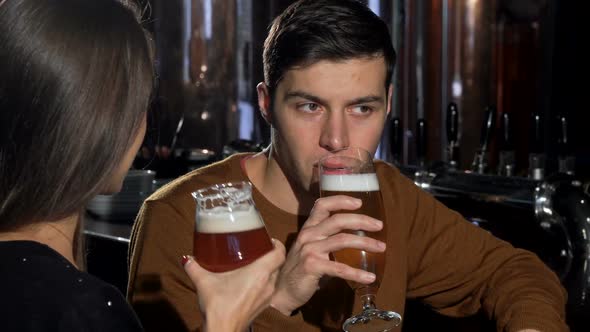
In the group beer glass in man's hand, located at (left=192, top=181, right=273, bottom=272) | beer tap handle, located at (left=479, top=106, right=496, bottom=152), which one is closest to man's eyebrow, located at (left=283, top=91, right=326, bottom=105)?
beer glass in man's hand, located at (left=192, top=181, right=273, bottom=272)

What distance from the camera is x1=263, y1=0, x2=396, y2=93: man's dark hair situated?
194 centimetres

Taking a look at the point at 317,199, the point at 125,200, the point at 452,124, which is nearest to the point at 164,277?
the point at 317,199

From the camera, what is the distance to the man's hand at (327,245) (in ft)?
4.69

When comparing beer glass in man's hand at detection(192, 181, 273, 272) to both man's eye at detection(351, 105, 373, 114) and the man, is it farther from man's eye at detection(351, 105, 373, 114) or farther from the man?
man's eye at detection(351, 105, 373, 114)

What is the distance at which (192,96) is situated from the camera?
173 inches

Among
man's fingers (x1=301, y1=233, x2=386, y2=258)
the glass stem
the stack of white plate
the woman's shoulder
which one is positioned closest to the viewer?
the woman's shoulder

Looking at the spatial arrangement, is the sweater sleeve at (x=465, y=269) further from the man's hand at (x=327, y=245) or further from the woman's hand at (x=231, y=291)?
the woman's hand at (x=231, y=291)

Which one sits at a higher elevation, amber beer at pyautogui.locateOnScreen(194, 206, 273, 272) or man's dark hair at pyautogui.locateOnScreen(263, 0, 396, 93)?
man's dark hair at pyautogui.locateOnScreen(263, 0, 396, 93)

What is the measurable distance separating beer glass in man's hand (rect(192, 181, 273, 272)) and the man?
17.7 inches

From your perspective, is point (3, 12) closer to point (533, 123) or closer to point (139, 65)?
point (139, 65)

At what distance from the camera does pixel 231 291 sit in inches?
47.9

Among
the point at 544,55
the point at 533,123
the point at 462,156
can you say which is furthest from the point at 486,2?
the point at 533,123

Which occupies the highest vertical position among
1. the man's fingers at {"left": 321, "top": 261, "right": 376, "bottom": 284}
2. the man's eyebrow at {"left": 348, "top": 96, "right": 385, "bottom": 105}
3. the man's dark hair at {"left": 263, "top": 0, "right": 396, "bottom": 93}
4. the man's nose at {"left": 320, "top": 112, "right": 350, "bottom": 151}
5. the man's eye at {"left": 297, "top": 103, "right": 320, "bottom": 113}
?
the man's dark hair at {"left": 263, "top": 0, "right": 396, "bottom": 93}

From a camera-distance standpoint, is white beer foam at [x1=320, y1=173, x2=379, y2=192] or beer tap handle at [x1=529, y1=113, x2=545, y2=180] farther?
beer tap handle at [x1=529, y1=113, x2=545, y2=180]
